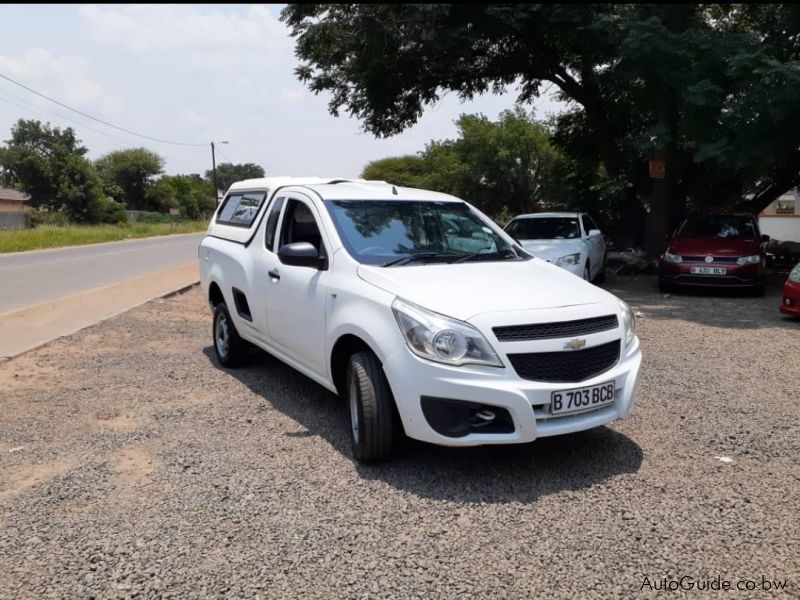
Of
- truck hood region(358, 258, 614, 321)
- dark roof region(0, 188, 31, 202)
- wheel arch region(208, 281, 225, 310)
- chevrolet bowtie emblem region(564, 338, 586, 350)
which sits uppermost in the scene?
dark roof region(0, 188, 31, 202)

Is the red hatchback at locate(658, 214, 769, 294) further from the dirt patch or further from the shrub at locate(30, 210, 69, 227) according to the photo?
the shrub at locate(30, 210, 69, 227)

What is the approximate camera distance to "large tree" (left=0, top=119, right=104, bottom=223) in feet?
168

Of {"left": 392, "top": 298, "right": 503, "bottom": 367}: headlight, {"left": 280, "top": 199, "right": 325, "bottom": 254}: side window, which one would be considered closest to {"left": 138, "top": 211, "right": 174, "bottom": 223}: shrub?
{"left": 280, "top": 199, "right": 325, "bottom": 254}: side window

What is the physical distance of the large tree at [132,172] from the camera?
72.6 metres

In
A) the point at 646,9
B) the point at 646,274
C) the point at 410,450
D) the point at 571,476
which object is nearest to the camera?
the point at 571,476

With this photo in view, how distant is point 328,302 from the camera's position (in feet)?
14.6

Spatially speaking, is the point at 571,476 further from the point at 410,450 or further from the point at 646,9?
the point at 646,9

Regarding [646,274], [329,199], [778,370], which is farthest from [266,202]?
[646,274]

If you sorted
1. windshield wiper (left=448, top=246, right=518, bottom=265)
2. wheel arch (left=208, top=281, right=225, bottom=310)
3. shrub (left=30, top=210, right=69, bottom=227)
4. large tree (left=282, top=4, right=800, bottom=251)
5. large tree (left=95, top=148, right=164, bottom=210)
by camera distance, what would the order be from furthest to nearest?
large tree (left=95, top=148, right=164, bottom=210)
shrub (left=30, top=210, right=69, bottom=227)
large tree (left=282, top=4, right=800, bottom=251)
wheel arch (left=208, top=281, right=225, bottom=310)
windshield wiper (left=448, top=246, right=518, bottom=265)

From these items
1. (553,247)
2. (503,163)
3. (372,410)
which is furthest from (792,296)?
(503,163)

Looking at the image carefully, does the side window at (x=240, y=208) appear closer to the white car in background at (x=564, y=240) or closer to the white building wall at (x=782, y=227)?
the white car in background at (x=564, y=240)

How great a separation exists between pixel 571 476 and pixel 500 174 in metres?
29.6

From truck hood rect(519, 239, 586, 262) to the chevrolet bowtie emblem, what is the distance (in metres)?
7.33

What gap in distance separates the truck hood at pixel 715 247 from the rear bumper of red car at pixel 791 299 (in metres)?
2.58
